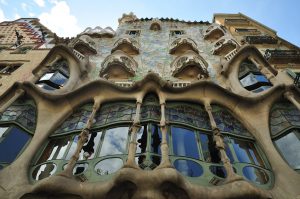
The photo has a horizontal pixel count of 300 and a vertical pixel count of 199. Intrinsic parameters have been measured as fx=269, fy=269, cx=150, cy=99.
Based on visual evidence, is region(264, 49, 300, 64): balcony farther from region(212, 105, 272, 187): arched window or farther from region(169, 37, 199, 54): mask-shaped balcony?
region(212, 105, 272, 187): arched window

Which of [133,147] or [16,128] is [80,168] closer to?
[133,147]

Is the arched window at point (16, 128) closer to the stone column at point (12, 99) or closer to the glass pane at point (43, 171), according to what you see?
the stone column at point (12, 99)

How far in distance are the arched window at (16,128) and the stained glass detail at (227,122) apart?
6458 mm

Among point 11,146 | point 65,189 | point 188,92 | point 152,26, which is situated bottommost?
point 65,189

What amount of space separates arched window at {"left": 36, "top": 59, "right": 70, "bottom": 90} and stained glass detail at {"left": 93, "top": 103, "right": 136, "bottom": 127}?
3.16m

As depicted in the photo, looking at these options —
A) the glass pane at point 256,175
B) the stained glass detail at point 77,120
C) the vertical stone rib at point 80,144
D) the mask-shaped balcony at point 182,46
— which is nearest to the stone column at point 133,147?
the vertical stone rib at point 80,144

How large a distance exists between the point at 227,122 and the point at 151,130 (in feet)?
9.78

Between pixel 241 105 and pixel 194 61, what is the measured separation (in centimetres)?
453

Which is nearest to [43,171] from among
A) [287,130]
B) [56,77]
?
[56,77]

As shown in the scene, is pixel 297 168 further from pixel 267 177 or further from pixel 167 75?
pixel 167 75

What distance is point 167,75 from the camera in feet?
46.2

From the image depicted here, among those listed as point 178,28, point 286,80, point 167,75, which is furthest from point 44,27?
point 286,80

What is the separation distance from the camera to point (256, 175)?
25.0ft

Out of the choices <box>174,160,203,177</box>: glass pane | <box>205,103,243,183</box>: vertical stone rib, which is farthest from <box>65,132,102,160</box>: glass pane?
<box>205,103,243,183</box>: vertical stone rib
